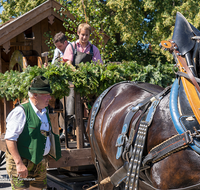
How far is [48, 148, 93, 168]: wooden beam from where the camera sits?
383 cm

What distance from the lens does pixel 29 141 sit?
2.75 meters

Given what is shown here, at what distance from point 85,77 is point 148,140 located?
1.93m

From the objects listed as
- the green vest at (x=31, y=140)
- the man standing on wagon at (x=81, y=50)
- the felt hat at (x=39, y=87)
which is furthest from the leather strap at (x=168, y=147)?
the man standing on wagon at (x=81, y=50)

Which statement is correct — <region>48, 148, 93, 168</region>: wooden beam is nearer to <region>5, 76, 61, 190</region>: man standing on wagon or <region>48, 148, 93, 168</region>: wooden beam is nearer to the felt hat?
<region>5, 76, 61, 190</region>: man standing on wagon

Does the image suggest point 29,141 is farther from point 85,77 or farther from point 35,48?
point 35,48

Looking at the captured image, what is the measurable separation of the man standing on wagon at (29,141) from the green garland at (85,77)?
76 cm

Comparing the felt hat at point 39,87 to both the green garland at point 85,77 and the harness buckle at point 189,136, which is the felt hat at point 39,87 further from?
the harness buckle at point 189,136

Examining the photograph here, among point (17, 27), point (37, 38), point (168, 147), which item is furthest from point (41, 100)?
point (37, 38)

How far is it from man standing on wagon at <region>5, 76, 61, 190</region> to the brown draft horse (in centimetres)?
65

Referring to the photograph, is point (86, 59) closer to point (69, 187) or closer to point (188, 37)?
point (69, 187)

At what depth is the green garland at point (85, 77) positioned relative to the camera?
3.71m

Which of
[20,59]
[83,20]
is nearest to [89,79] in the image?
[83,20]

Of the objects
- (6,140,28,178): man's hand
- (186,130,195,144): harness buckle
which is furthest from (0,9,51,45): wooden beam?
(186,130,195,144): harness buckle

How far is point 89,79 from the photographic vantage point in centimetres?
382
